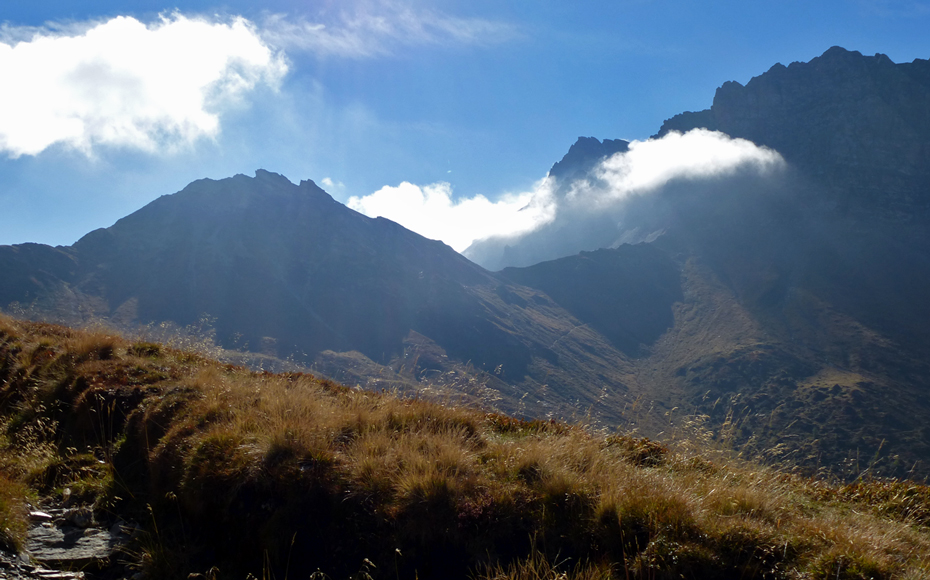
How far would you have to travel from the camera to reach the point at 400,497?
514 cm

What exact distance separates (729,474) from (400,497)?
13.4ft

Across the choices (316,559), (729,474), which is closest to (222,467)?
(316,559)

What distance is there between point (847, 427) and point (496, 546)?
176 meters

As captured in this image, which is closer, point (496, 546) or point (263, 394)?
point (496, 546)

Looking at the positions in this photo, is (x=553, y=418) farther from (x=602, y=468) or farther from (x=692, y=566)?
(x=692, y=566)

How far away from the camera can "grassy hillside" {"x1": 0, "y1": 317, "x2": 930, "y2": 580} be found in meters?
4.52

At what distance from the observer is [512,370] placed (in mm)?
194500

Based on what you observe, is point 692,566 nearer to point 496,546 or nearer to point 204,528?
point 496,546

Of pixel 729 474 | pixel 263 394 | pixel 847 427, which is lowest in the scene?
pixel 847 427

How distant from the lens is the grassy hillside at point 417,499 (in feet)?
14.8

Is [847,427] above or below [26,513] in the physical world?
below

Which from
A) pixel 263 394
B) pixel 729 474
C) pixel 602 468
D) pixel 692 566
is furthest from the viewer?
pixel 263 394

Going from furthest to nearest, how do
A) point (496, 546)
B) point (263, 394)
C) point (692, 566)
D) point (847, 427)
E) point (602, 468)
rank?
point (847, 427)
point (263, 394)
point (602, 468)
point (496, 546)
point (692, 566)

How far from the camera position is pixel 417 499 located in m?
5.12
